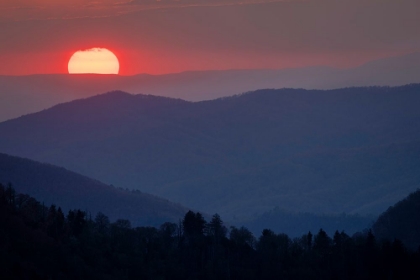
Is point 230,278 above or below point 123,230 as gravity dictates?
below

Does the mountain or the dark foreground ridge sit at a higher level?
the mountain

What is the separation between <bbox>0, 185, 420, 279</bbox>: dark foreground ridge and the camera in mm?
74438

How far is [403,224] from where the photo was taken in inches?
5778

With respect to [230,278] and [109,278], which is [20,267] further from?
[230,278]

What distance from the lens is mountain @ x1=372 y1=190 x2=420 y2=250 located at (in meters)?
138

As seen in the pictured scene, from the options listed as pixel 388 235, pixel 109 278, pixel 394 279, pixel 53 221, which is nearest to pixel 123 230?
pixel 53 221

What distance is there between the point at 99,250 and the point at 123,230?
50.5 ft

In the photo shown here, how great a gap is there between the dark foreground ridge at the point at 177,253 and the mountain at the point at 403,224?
40.0 m

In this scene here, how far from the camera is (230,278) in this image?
84.0 m

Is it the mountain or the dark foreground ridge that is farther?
the mountain

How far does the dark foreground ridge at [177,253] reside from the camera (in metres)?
74.4

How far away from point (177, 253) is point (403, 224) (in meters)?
65.4

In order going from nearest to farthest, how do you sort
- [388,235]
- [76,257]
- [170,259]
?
[76,257]
[170,259]
[388,235]

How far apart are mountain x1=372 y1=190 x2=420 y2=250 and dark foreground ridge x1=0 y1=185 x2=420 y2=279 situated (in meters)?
40.0
